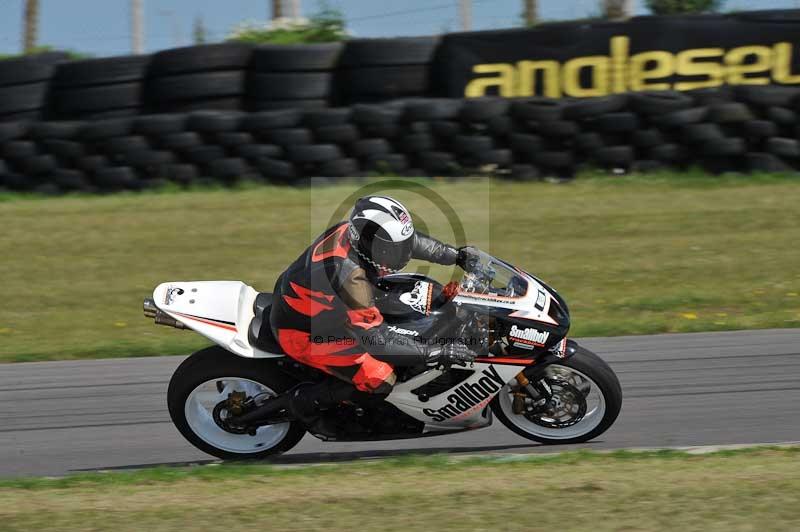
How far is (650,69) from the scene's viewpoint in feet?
42.7

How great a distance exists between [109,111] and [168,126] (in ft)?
3.16

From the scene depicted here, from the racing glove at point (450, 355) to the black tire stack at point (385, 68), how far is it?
827 centimetres

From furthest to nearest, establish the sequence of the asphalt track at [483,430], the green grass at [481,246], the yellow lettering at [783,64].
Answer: the yellow lettering at [783,64], the green grass at [481,246], the asphalt track at [483,430]

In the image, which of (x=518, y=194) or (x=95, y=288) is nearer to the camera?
(x=95, y=288)

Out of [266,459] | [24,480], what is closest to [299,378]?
[266,459]

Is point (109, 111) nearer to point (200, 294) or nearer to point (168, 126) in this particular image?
point (168, 126)

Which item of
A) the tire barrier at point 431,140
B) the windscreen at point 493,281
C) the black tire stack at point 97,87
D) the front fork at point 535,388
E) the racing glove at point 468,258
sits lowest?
the front fork at point 535,388

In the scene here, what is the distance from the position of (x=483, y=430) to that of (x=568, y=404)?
2.26 feet

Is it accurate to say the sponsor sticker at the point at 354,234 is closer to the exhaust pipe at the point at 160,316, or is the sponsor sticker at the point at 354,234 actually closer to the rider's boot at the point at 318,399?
the rider's boot at the point at 318,399

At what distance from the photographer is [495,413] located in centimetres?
603

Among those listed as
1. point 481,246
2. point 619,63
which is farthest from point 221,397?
point 619,63

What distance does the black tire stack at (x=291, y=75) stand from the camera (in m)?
13.3

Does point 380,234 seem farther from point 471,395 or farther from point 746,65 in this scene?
point 746,65

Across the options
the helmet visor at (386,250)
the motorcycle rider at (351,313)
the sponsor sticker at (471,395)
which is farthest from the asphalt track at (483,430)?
the helmet visor at (386,250)
